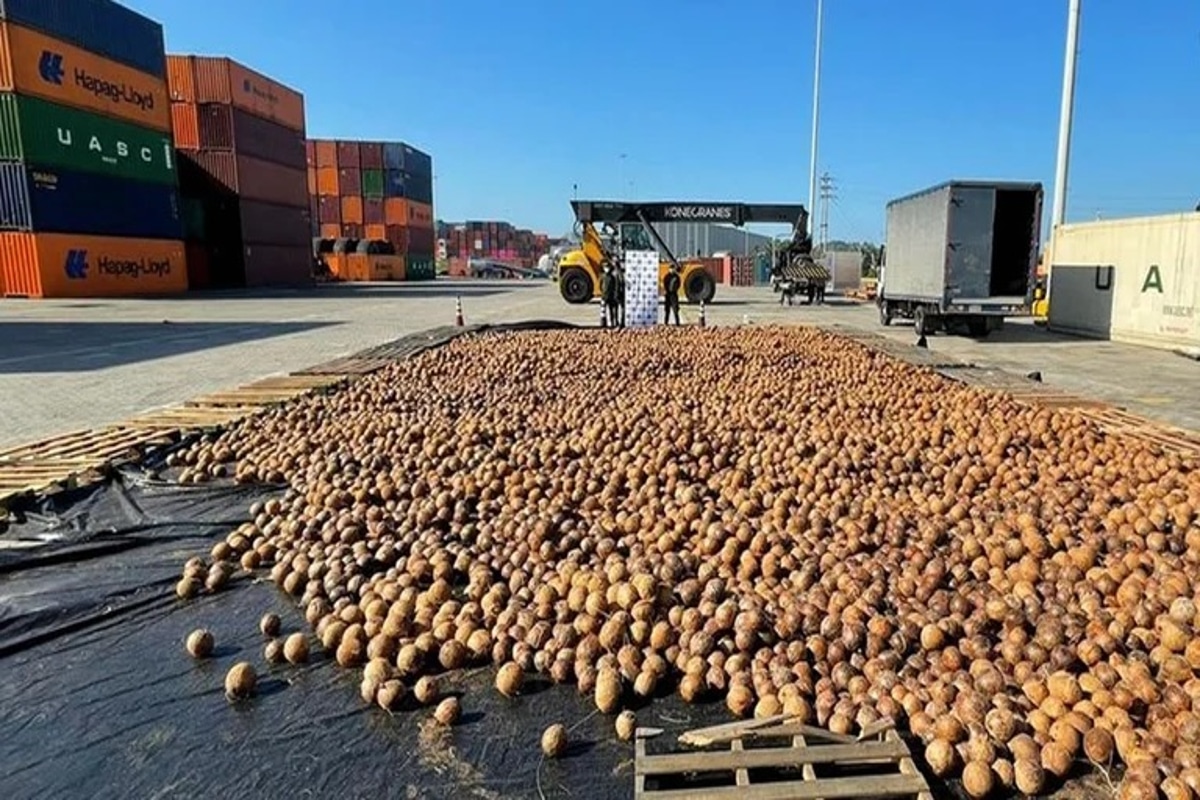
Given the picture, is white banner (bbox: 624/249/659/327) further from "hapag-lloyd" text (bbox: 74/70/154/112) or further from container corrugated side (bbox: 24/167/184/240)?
"hapag-lloyd" text (bbox: 74/70/154/112)

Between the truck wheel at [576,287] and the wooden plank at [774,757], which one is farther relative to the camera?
the truck wheel at [576,287]

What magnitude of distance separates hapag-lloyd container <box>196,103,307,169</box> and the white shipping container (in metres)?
37.6

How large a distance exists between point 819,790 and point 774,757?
0.52 ft

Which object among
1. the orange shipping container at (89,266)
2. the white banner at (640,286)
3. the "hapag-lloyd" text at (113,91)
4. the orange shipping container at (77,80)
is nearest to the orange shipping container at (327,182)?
the orange shipping container at (77,80)

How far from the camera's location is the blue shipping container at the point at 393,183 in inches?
2425

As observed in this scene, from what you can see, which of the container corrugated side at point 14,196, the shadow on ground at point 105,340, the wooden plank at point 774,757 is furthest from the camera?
the container corrugated side at point 14,196

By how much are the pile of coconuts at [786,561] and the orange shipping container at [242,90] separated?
3998 cm

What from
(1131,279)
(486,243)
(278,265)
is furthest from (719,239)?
(1131,279)

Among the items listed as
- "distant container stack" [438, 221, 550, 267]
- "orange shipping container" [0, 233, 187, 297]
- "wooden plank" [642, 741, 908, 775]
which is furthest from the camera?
"distant container stack" [438, 221, 550, 267]

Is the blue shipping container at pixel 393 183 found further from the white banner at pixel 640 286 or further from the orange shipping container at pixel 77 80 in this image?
the white banner at pixel 640 286

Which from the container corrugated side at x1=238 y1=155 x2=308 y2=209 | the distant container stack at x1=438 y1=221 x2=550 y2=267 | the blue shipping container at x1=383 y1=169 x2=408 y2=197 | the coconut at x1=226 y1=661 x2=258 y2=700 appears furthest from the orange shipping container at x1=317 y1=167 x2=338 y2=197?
the coconut at x1=226 y1=661 x2=258 y2=700

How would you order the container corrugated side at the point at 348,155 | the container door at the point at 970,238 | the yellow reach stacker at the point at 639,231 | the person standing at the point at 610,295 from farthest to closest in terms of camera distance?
1. the container corrugated side at the point at 348,155
2. the yellow reach stacker at the point at 639,231
3. the person standing at the point at 610,295
4. the container door at the point at 970,238

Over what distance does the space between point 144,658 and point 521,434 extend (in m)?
3.24

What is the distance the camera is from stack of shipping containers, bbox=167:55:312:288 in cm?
3919
